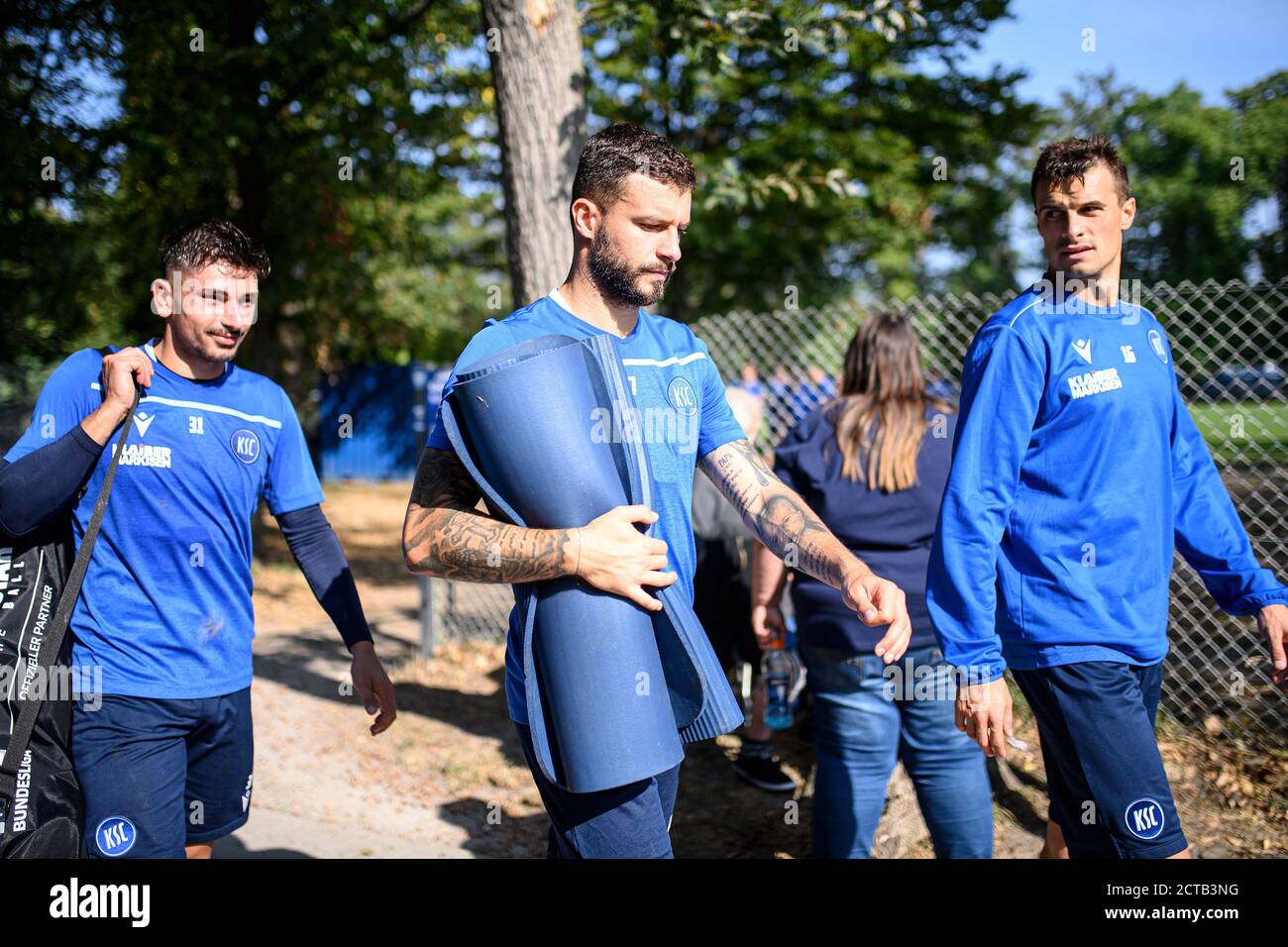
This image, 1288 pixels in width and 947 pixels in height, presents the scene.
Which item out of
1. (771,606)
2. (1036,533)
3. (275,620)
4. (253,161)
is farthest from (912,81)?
(1036,533)

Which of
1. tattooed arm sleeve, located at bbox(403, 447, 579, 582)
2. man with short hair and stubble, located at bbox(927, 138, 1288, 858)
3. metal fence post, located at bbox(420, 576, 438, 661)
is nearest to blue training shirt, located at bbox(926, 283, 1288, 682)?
man with short hair and stubble, located at bbox(927, 138, 1288, 858)

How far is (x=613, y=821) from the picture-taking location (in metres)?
2.08

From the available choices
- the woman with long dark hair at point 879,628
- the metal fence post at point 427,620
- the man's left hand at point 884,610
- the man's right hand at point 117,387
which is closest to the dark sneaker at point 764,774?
the woman with long dark hair at point 879,628

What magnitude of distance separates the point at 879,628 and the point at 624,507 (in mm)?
1689

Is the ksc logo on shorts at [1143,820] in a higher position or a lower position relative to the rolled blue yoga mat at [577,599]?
lower

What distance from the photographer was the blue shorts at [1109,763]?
7.98 ft

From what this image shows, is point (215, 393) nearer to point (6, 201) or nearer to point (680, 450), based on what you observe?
point (680, 450)

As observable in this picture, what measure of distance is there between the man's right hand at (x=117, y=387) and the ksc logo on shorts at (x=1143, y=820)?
2.75m

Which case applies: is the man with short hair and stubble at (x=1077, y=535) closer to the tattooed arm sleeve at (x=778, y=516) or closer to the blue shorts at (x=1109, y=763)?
the blue shorts at (x=1109, y=763)

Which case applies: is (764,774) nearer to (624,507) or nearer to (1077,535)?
(1077,535)

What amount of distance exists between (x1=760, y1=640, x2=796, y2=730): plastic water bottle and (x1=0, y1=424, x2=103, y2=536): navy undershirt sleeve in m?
3.17

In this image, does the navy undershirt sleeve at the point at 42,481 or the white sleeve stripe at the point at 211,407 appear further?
the white sleeve stripe at the point at 211,407

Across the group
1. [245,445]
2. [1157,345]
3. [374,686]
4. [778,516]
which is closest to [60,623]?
[245,445]

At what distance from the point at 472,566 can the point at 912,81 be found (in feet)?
44.1
